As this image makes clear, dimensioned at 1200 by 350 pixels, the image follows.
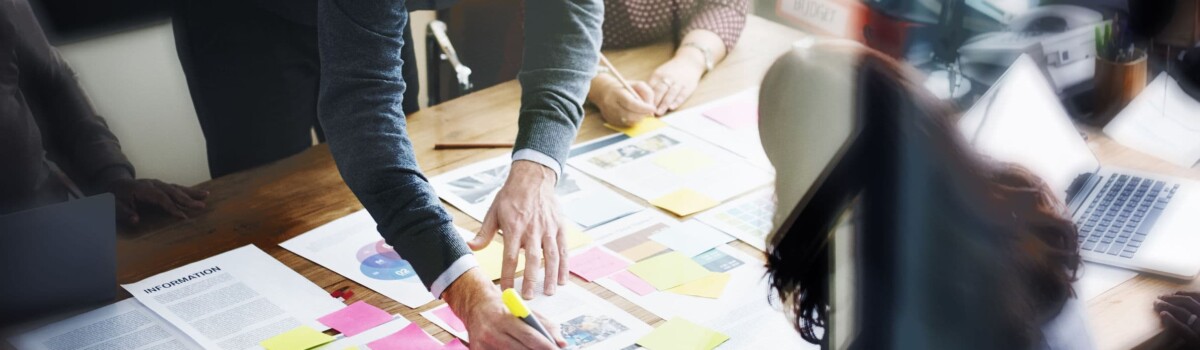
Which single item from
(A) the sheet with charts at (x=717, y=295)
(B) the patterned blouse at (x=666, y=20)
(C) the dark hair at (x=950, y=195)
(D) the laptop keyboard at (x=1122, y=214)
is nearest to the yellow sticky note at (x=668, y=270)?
(A) the sheet with charts at (x=717, y=295)

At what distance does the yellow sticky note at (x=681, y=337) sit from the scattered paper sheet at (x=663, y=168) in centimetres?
30

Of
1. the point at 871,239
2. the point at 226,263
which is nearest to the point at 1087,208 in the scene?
the point at 871,239

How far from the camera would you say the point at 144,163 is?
79.6 inches

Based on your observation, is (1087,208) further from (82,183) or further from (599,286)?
(82,183)

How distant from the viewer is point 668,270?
4.12ft

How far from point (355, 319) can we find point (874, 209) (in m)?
0.62

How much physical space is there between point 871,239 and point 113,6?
161cm

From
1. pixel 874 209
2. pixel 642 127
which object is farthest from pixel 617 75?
pixel 874 209

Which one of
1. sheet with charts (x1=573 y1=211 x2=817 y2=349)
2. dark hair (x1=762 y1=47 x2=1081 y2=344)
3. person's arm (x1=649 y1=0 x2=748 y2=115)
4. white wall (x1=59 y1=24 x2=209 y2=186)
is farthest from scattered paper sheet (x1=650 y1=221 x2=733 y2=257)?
white wall (x1=59 y1=24 x2=209 y2=186)

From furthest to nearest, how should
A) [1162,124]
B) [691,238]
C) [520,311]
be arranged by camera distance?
1. [1162,124]
2. [691,238]
3. [520,311]

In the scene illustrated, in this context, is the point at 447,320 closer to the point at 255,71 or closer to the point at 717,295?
the point at 717,295

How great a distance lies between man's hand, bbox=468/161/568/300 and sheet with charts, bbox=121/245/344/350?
21cm

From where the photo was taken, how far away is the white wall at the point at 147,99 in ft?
6.25

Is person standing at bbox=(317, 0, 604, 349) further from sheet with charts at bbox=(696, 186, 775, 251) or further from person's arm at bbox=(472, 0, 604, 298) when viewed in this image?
sheet with charts at bbox=(696, 186, 775, 251)
